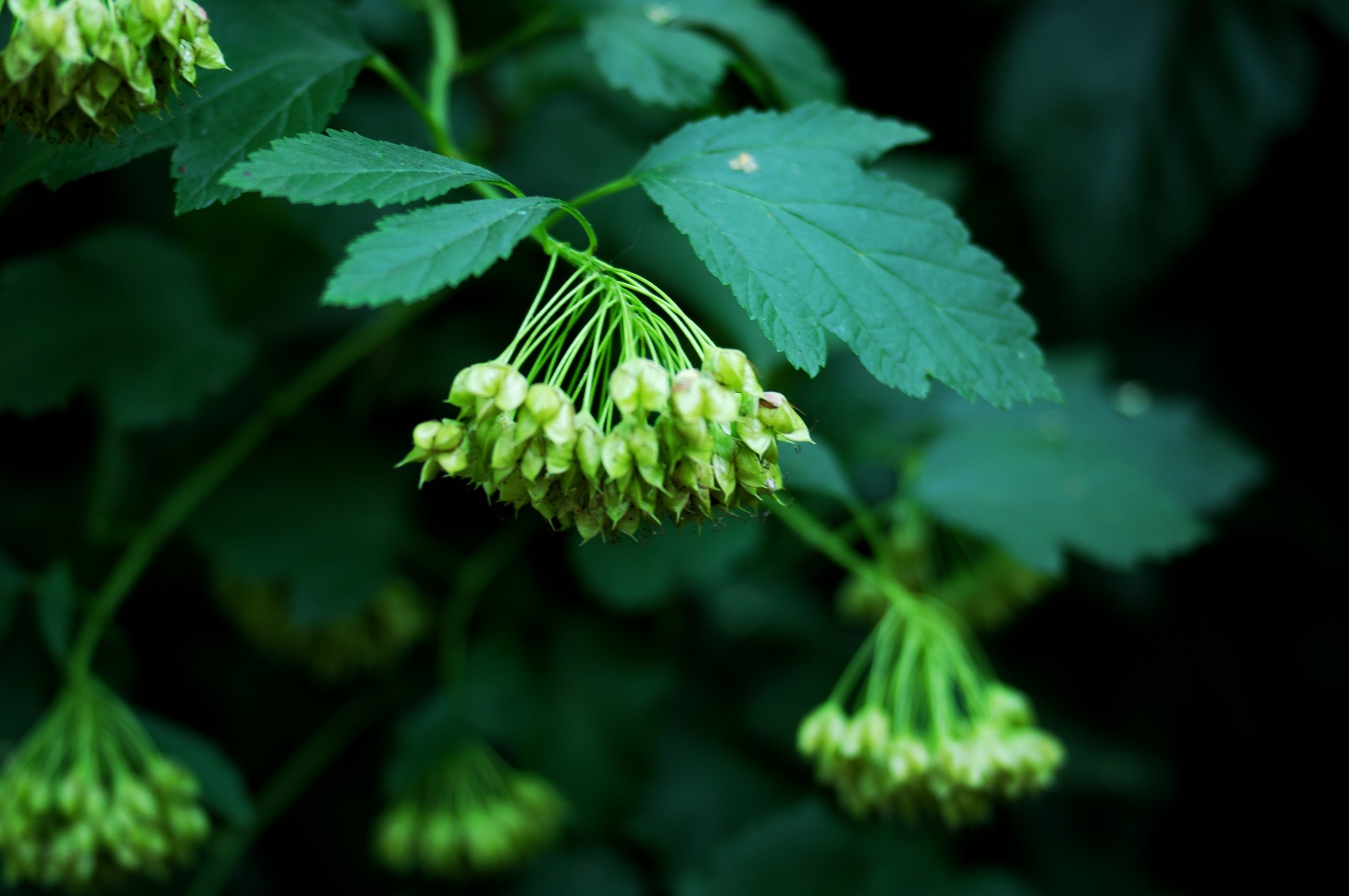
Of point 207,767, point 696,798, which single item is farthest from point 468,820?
point 696,798

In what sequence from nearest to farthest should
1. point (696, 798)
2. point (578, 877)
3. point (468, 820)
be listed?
point (468, 820) < point (578, 877) < point (696, 798)

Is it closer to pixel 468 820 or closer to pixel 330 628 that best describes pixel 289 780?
pixel 330 628

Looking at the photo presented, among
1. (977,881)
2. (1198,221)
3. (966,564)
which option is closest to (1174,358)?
(1198,221)

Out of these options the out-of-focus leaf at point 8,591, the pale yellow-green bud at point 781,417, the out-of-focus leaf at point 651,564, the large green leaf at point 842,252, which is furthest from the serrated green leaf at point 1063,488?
the out-of-focus leaf at point 8,591

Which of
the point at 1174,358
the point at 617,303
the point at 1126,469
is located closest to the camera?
the point at 617,303

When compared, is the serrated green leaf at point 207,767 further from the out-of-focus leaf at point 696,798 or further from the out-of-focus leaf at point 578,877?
the out-of-focus leaf at point 696,798

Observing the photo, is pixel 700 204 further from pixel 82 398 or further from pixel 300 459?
pixel 82 398

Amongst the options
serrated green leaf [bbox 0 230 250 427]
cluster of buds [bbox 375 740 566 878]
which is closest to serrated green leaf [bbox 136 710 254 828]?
cluster of buds [bbox 375 740 566 878]
